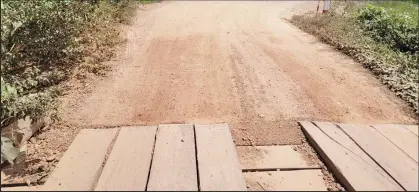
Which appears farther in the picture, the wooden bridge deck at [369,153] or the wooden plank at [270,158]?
the wooden plank at [270,158]

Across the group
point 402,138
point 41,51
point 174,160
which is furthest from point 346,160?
point 41,51

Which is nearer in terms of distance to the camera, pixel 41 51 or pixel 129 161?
pixel 129 161

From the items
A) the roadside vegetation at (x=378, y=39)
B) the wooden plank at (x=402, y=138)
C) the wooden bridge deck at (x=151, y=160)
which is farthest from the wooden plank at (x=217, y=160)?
the roadside vegetation at (x=378, y=39)

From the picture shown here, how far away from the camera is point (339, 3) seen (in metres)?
8.54

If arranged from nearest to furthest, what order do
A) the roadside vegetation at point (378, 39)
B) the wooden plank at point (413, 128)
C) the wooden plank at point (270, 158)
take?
1. the wooden plank at point (270, 158)
2. the wooden plank at point (413, 128)
3. the roadside vegetation at point (378, 39)

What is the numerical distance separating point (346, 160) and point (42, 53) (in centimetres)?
357

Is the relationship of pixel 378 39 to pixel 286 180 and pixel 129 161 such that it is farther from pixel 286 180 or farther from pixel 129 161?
pixel 129 161

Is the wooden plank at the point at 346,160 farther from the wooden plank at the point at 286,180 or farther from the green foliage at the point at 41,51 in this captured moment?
the green foliage at the point at 41,51

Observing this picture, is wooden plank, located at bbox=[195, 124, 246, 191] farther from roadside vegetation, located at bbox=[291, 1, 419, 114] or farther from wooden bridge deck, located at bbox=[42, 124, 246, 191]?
roadside vegetation, located at bbox=[291, 1, 419, 114]

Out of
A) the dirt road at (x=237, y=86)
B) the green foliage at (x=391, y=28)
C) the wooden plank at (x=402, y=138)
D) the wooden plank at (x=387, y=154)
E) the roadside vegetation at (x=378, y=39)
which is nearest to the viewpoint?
the wooden plank at (x=387, y=154)

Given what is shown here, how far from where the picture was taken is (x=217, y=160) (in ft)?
9.49

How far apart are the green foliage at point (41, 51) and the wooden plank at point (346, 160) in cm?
242

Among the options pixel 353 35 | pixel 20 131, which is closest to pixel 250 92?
pixel 20 131

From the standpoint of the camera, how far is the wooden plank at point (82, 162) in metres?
2.66
